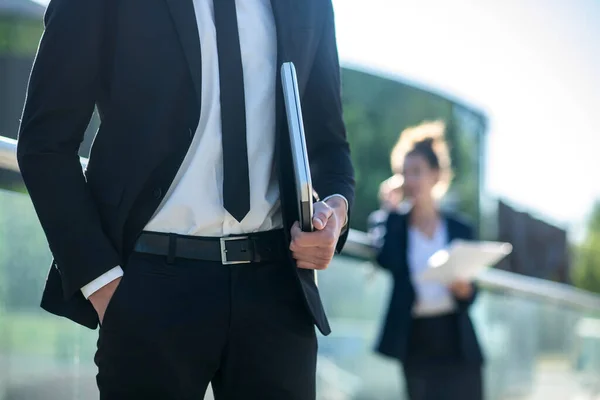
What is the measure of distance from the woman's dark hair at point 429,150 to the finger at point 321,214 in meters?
3.33

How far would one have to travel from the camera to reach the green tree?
61.8 metres

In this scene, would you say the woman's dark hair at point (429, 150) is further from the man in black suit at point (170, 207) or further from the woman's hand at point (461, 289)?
the man in black suit at point (170, 207)

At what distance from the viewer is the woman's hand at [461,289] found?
481cm

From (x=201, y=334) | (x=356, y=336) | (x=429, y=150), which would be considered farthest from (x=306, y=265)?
(x=356, y=336)

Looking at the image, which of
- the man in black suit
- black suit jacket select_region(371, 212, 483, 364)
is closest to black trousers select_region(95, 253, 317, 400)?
the man in black suit

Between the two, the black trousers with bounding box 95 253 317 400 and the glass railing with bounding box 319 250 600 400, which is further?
the glass railing with bounding box 319 250 600 400

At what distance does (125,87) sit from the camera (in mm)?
1790

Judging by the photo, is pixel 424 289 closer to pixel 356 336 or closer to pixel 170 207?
pixel 356 336

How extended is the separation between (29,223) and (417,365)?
263 cm

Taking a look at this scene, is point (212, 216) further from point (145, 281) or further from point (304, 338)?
point (304, 338)

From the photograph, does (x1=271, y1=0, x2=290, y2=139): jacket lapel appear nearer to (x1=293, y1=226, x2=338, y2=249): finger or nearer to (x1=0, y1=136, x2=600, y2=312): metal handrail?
(x1=293, y1=226, x2=338, y2=249): finger

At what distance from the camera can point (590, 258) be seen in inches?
2480

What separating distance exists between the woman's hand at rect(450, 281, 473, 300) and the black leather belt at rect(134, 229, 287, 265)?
3104 mm

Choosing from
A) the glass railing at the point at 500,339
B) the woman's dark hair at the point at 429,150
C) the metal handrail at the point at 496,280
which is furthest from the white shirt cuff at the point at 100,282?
the woman's dark hair at the point at 429,150
